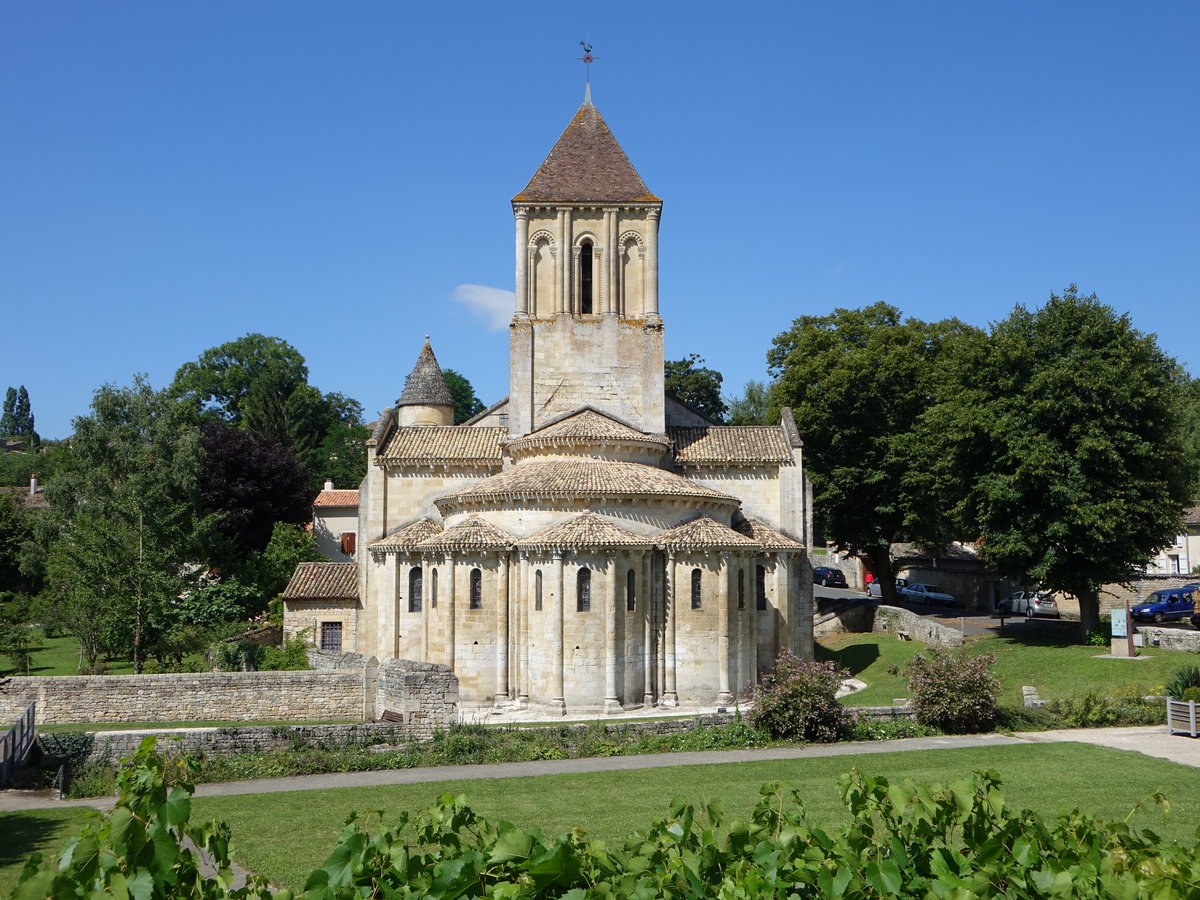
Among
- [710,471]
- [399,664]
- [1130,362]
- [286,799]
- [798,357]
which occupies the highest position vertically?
[798,357]

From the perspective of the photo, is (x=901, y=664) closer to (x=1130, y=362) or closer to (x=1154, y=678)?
(x=1154, y=678)

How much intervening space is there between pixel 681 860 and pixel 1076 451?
29128mm

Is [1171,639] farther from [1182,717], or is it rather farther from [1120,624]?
[1182,717]

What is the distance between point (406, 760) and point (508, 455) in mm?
15583

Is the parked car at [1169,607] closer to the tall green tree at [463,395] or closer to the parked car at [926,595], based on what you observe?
the parked car at [926,595]

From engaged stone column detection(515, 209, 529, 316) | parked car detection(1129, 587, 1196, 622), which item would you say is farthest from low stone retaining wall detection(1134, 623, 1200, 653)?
engaged stone column detection(515, 209, 529, 316)

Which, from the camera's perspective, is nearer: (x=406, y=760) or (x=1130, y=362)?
(x=406, y=760)

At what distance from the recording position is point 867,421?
149 ft

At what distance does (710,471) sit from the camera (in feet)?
117

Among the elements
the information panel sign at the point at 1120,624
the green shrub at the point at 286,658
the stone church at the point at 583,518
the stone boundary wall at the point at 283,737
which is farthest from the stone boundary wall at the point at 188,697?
the information panel sign at the point at 1120,624

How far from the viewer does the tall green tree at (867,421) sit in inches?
1747

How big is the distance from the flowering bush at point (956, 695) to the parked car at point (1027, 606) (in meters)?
19.2

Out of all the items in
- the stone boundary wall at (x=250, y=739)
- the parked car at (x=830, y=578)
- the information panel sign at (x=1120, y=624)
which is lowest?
the stone boundary wall at (x=250, y=739)

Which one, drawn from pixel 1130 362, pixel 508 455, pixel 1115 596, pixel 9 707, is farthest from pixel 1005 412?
pixel 9 707
